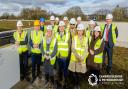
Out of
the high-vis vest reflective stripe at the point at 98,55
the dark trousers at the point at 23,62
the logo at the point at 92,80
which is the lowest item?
the logo at the point at 92,80

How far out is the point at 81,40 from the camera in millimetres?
7488

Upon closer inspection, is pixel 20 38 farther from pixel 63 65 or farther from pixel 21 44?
pixel 63 65

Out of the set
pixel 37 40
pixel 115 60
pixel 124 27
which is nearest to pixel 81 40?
pixel 37 40

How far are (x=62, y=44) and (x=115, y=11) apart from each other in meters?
28.2

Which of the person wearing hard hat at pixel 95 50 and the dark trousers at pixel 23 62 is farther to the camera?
the dark trousers at pixel 23 62

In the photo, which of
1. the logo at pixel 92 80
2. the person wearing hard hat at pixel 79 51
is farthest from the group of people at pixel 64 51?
the logo at pixel 92 80

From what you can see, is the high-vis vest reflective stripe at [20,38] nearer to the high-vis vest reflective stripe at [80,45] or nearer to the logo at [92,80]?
the high-vis vest reflective stripe at [80,45]

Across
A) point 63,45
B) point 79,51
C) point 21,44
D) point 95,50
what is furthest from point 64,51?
point 21,44

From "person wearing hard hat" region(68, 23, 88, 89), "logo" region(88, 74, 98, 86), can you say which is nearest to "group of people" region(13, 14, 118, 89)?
"person wearing hard hat" region(68, 23, 88, 89)

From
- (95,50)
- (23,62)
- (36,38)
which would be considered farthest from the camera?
(23,62)

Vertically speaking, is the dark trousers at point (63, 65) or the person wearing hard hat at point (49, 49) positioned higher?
the person wearing hard hat at point (49, 49)

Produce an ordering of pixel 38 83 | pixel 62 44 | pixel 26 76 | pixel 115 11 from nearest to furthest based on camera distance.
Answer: pixel 62 44 < pixel 38 83 < pixel 26 76 < pixel 115 11

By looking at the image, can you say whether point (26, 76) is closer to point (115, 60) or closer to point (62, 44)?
point (62, 44)

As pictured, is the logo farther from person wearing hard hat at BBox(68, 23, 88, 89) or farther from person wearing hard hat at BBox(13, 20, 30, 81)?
person wearing hard hat at BBox(13, 20, 30, 81)
